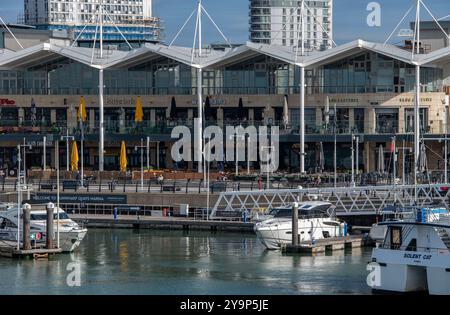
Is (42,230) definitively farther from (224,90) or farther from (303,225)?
(224,90)

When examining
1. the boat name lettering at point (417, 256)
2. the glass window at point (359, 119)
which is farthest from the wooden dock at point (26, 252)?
the glass window at point (359, 119)

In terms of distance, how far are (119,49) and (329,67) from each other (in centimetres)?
2097

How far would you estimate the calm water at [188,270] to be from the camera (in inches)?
2227

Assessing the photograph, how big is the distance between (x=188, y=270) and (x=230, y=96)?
4293cm

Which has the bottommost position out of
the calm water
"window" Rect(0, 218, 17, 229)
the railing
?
the calm water

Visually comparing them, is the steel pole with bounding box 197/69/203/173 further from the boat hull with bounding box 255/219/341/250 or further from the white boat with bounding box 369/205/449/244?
the boat hull with bounding box 255/219/341/250

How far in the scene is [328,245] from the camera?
222 feet

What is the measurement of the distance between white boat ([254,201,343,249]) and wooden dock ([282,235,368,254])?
68 centimetres

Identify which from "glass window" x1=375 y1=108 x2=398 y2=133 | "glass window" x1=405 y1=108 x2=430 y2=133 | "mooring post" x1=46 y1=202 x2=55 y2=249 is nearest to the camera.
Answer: "mooring post" x1=46 y1=202 x2=55 y2=249

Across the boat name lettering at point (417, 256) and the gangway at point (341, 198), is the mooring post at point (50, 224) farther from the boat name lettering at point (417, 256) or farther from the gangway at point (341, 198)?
the boat name lettering at point (417, 256)

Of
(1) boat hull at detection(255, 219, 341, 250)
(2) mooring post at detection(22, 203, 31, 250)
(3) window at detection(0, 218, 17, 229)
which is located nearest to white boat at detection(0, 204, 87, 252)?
(3) window at detection(0, 218, 17, 229)

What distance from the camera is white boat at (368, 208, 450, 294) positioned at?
170 ft

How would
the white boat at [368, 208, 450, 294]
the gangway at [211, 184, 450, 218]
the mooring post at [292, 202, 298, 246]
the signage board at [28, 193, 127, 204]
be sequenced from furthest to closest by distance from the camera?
the signage board at [28, 193, 127, 204] → the gangway at [211, 184, 450, 218] → the mooring post at [292, 202, 298, 246] → the white boat at [368, 208, 450, 294]
